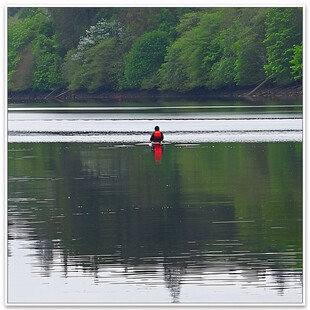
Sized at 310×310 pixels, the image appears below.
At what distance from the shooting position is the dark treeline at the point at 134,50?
112013 millimetres

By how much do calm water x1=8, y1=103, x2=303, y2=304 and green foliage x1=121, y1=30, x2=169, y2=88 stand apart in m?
76.9

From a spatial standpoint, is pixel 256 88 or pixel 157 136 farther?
pixel 256 88

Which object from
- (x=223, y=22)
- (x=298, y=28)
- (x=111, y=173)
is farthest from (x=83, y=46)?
(x=111, y=173)

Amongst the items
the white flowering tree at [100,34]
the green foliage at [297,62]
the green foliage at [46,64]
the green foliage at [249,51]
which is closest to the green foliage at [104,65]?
the white flowering tree at [100,34]

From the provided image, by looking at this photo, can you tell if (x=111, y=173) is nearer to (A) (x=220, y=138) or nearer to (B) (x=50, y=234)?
(B) (x=50, y=234)

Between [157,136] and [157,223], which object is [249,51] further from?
[157,223]

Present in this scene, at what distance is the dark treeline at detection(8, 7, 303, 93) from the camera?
4410 inches

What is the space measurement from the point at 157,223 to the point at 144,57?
10550cm

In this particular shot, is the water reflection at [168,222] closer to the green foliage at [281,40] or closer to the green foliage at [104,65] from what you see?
the green foliage at [281,40]

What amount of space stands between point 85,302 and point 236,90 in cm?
9979

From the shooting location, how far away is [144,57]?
127m

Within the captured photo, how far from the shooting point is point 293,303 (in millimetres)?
14617

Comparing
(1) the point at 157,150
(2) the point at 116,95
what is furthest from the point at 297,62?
(1) the point at 157,150

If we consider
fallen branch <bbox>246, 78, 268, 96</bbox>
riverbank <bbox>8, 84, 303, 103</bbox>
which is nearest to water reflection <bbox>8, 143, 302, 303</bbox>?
fallen branch <bbox>246, 78, 268, 96</bbox>
